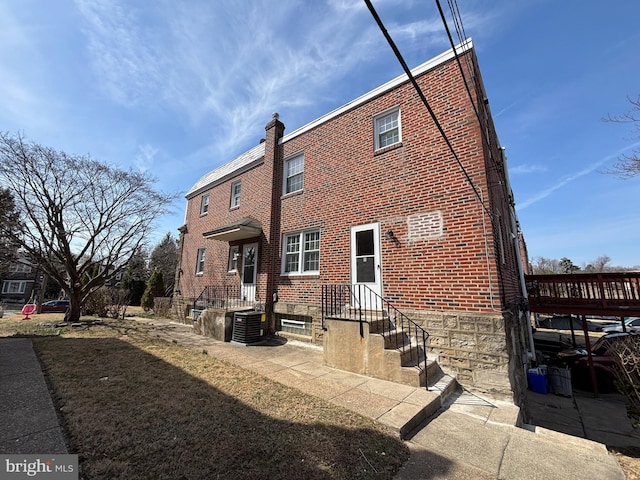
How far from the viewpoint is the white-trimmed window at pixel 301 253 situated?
360 inches

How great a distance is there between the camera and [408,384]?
5.02 metres

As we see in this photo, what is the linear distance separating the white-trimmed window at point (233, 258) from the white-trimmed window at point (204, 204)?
4.28m

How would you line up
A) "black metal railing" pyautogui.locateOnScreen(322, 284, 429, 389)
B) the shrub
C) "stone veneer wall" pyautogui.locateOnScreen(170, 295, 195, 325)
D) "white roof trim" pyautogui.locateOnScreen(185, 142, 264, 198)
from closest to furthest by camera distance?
"black metal railing" pyautogui.locateOnScreen(322, 284, 429, 389) < "white roof trim" pyautogui.locateOnScreen(185, 142, 264, 198) < "stone veneer wall" pyautogui.locateOnScreen(170, 295, 195, 325) < the shrub

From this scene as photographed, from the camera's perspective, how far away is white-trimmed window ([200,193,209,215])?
15092mm

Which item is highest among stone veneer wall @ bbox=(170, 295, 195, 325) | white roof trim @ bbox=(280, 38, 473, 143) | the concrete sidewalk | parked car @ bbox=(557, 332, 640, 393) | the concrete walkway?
white roof trim @ bbox=(280, 38, 473, 143)

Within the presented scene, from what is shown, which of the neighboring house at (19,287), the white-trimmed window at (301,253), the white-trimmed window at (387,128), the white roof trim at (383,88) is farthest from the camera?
the neighboring house at (19,287)

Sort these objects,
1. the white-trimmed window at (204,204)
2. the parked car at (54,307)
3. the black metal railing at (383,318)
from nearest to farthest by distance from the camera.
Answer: the black metal railing at (383,318)
the white-trimmed window at (204,204)
the parked car at (54,307)

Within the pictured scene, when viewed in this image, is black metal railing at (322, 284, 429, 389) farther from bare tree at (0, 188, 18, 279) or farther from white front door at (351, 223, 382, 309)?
bare tree at (0, 188, 18, 279)

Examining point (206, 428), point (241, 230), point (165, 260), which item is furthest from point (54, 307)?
point (206, 428)

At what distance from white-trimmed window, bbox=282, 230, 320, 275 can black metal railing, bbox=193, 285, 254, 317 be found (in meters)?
2.18

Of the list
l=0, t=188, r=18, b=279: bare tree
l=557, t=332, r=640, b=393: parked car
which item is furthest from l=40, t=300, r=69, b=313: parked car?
l=557, t=332, r=640, b=393: parked car

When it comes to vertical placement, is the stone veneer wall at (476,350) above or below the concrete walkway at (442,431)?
above

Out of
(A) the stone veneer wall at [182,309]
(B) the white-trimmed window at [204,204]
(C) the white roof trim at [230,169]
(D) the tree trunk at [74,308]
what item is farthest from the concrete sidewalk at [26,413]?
(B) the white-trimmed window at [204,204]

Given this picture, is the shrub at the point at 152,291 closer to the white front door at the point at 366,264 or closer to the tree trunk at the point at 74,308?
the tree trunk at the point at 74,308
